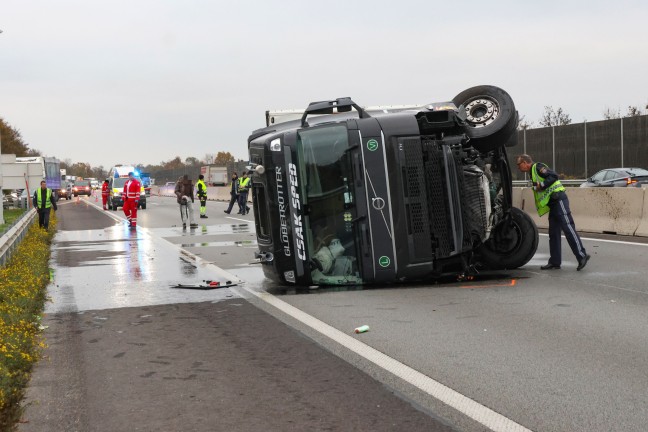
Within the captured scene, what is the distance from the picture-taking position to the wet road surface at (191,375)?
529 cm

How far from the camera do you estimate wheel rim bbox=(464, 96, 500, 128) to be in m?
12.2

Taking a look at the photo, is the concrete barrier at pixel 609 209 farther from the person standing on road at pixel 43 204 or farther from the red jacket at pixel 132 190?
the person standing on road at pixel 43 204

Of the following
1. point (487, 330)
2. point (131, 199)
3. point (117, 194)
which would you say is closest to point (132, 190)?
point (131, 199)

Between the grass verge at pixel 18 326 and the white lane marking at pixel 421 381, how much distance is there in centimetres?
251

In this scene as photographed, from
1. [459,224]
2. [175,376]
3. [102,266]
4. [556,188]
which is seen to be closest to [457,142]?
[459,224]

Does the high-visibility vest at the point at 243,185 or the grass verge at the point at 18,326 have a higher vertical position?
the grass verge at the point at 18,326

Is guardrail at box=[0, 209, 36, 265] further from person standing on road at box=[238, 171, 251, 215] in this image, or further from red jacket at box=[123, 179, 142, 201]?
person standing on road at box=[238, 171, 251, 215]

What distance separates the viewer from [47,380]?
6484mm

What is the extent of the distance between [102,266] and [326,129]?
6.32m

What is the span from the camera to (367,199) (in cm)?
1048

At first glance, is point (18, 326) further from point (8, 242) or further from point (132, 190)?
point (132, 190)

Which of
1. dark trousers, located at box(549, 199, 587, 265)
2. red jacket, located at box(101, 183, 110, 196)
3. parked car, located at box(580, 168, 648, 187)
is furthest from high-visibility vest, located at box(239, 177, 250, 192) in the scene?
dark trousers, located at box(549, 199, 587, 265)

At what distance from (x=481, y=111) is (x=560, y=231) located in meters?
1.99

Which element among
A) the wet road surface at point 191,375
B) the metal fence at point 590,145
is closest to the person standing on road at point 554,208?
the wet road surface at point 191,375
